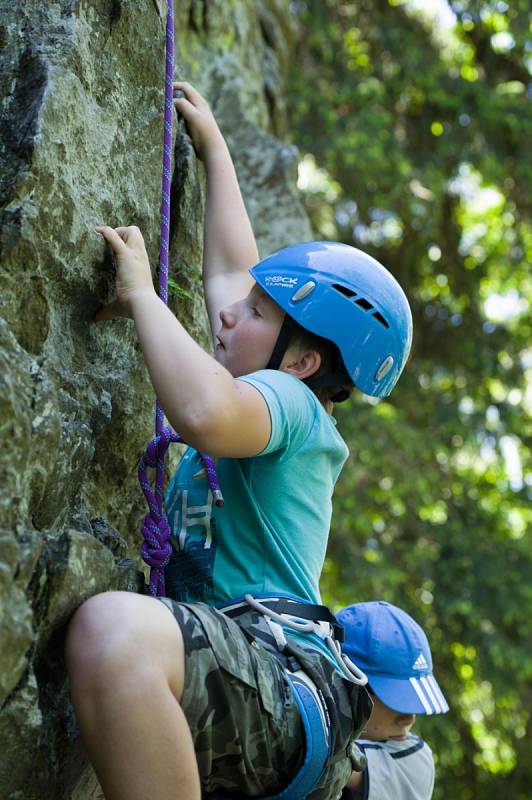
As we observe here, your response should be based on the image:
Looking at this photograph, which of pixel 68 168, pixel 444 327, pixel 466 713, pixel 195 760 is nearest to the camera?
pixel 195 760

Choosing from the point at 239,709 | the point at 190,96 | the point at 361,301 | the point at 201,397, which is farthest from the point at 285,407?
the point at 190,96

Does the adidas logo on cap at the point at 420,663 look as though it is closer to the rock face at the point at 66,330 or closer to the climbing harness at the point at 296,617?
the climbing harness at the point at 296,617

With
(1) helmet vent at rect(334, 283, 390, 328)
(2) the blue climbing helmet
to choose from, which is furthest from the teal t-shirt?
(1) helmet vent at rect(334, 283, 390, 328)

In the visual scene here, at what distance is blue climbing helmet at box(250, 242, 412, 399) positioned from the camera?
2.75 meters

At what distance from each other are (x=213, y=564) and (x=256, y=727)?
0.49 m

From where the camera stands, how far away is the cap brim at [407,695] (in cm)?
349

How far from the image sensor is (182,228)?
133 inches

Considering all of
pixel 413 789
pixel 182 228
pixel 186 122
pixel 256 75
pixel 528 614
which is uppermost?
pixel 186 122

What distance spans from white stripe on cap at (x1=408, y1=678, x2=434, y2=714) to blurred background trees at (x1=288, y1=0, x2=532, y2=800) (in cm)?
452

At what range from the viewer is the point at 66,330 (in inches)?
103

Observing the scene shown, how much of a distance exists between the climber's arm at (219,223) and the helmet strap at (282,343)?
49cm

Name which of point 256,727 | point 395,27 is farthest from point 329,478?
point 395,27

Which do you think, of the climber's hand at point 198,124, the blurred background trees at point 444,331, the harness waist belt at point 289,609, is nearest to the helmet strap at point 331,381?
the harness waist belt at point 289,609

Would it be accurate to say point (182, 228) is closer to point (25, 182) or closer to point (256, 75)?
point (25, 182)
